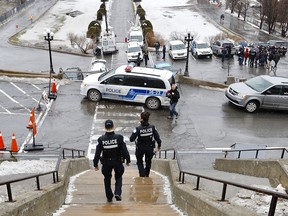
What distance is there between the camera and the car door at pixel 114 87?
1856 centimetres

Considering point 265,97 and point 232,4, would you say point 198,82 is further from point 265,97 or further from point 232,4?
point 232,4

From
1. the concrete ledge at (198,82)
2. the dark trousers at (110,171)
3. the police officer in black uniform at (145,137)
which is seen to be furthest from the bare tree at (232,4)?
the dark trousers at (110,171)

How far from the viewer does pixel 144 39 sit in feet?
137

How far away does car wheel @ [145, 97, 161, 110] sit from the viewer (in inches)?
723

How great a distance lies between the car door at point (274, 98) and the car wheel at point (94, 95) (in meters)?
8.16

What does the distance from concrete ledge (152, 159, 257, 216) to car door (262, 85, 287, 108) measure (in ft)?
34.8

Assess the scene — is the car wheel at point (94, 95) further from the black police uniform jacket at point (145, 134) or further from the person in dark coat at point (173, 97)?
the black police uniform jacket at point (145, 134)

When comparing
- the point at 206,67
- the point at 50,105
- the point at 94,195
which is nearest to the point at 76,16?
the point at 206,67

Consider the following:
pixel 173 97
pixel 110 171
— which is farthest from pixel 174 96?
pixel 110 171

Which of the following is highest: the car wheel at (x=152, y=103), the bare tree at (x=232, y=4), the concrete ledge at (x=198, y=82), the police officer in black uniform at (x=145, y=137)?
the bare tree at (x=232, y=4)

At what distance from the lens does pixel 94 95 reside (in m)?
19.0

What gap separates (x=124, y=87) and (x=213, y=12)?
58.5 metres

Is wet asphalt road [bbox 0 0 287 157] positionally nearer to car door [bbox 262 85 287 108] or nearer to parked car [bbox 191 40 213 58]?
car door [bbox 262 85 287 108]

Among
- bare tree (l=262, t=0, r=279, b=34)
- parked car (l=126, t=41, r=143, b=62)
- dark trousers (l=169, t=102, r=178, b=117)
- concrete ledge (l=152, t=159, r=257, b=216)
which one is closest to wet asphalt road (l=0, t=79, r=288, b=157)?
dark trousers (l=169, t=102, r=178, b=117)
